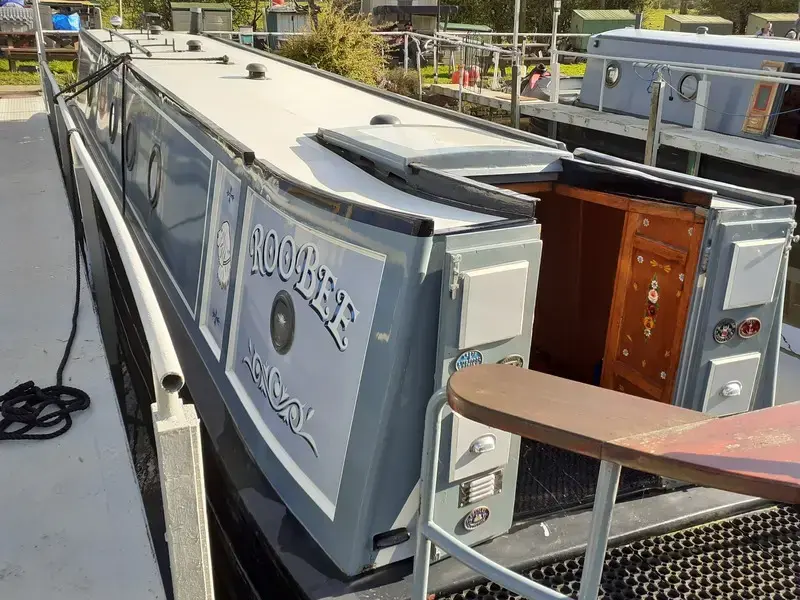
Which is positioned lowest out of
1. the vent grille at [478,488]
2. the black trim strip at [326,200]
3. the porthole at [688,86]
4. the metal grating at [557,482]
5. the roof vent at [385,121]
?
the metal grating at [557,482]

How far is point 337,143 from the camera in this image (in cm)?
338

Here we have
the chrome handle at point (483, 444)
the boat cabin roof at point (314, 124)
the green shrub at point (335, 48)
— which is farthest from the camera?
the green shrub at point (335, 48)

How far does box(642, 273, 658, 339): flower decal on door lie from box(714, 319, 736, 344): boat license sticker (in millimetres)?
315

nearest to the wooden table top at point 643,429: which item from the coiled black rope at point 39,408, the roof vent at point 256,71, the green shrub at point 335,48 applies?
the coiled black rope at point 39,408

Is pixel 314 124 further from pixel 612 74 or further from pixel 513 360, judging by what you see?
pixel 612 74

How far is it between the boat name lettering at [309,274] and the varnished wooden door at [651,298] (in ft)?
4.47

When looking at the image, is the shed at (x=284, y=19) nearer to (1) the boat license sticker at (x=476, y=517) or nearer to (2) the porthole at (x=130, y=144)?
(2) the porthole at (x=130, y=144)

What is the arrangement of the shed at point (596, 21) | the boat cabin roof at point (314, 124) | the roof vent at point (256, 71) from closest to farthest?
the boat cabin roof at point (314, 124), the roof vent at point (256, 71), the shed at point (596, 21)

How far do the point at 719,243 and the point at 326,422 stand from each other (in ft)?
5.22

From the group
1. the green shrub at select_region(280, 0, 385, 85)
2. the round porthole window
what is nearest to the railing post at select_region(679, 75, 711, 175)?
the green shrub at select_region(280, 0, 385, 85)

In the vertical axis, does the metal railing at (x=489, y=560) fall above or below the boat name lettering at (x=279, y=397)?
above

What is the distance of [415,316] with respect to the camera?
7.49ft

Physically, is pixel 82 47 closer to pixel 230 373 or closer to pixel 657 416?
pixel 230 373

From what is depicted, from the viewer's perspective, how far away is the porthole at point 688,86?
32.6ft
